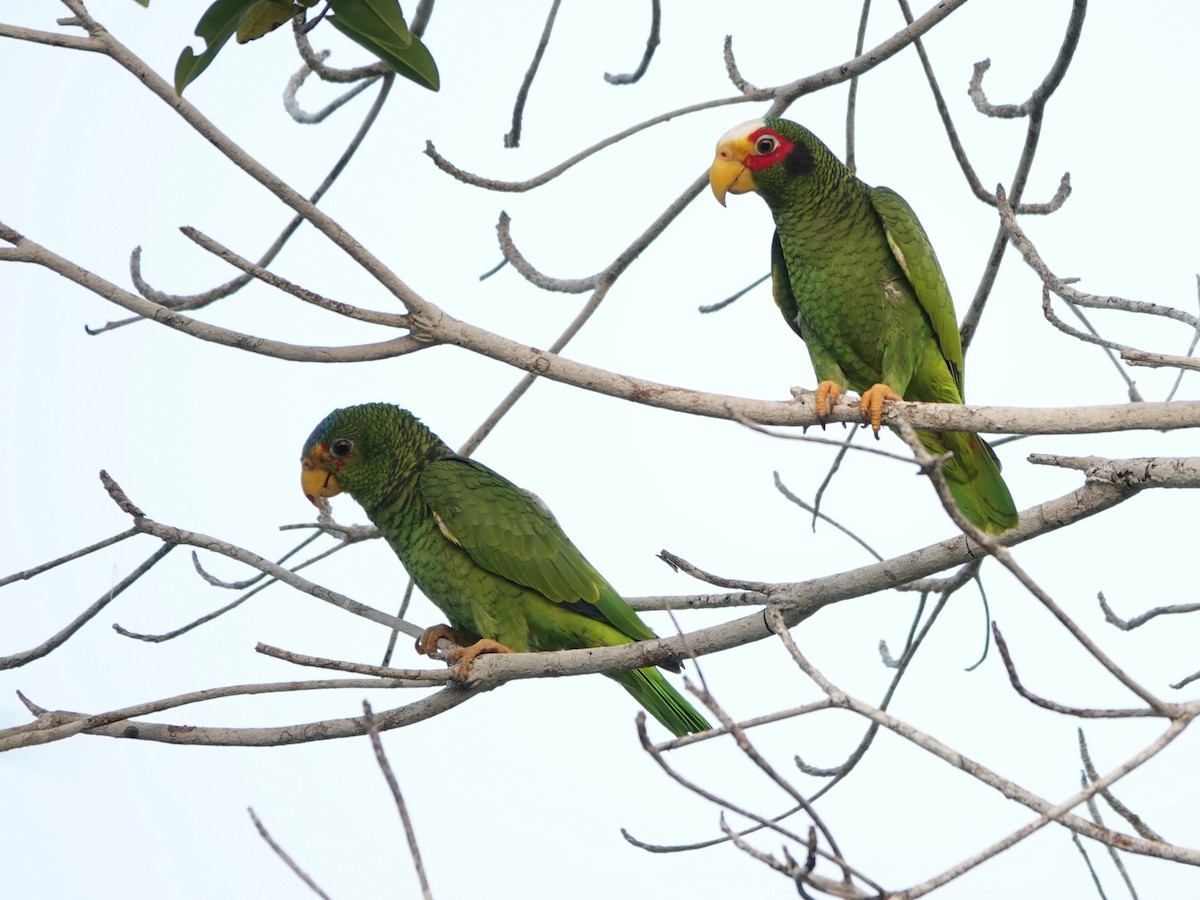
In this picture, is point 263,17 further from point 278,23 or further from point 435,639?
point 435,639

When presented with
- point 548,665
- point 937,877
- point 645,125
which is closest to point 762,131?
point 645,125

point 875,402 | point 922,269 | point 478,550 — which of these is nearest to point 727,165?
point 922,269

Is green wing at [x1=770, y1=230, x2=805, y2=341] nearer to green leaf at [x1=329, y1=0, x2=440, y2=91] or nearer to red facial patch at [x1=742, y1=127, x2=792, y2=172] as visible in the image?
red facial patch at [x1=742, y1=127, x2=792, y2=172]

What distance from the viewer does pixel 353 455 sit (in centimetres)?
326

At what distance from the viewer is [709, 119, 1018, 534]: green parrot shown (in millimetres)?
3223

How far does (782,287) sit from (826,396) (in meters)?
0.73

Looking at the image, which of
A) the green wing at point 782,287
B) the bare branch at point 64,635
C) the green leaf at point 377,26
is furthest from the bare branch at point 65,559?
the green wing at point 782,287

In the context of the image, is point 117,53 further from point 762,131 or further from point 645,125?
point 762,131

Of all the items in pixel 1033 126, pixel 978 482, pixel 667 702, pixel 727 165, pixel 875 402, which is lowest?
pixel 667 702

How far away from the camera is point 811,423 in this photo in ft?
7.22

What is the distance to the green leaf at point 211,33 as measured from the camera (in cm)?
204

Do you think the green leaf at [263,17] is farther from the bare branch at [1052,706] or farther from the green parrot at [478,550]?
the bare branch at [1052,706]

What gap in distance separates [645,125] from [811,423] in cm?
A: 95

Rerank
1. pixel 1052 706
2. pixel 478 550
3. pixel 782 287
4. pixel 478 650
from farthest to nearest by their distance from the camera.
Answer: pixel 782 287 < pixel 478 550 < pixel 478 650 < pixel 1052 706
